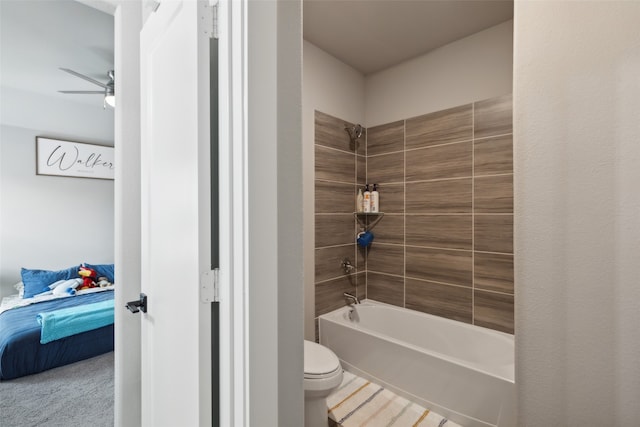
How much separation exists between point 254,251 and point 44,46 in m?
3.11

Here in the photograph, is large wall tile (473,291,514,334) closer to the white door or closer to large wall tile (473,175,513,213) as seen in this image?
large wall tile (473,175,513,213)

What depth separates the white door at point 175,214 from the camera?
Result: 827mm

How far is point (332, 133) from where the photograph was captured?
2.60m

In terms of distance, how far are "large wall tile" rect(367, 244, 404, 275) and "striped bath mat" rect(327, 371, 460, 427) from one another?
3.23ft

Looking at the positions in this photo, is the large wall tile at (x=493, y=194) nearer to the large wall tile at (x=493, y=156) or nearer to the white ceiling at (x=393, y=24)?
the large wall tile at (x=493, y=156)

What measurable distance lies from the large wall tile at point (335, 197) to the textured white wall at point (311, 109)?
3.4 inches

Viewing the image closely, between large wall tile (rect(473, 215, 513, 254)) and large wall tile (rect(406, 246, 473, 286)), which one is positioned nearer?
large wall tile (rect(473, 215, 513, 254))

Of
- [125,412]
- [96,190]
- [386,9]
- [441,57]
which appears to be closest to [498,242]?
[441,57]

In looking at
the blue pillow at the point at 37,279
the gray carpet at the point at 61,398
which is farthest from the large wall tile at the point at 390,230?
the blue pillow at the point at 37,279

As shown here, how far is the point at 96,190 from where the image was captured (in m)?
3.93

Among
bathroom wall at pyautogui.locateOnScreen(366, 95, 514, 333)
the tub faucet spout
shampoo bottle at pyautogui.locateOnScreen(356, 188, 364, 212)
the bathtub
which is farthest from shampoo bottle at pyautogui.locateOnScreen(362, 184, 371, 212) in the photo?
the bathtub

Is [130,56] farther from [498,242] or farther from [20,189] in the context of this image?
[20,189]

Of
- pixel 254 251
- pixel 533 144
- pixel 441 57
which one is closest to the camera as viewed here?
pixel 254 251

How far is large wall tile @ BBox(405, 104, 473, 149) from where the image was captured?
91.5 inches
